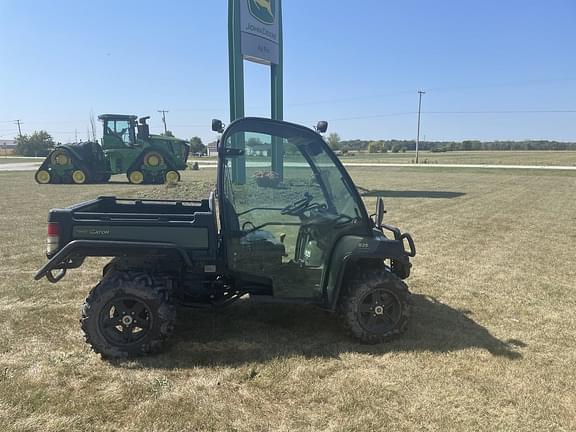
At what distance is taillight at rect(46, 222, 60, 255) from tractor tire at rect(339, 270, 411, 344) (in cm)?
235

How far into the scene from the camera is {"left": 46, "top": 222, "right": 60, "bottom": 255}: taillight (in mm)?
3373

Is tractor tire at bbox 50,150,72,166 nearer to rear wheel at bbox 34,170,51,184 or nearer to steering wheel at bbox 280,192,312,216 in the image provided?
rear wheel at bbox 34,170,51,184

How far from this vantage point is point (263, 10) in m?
13.9

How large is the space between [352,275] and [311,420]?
1.32 m

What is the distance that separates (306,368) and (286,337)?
552 mm

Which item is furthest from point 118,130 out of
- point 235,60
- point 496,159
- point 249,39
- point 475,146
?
point 475,146

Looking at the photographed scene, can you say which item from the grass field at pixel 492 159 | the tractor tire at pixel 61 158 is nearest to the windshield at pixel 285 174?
the tractor tire at pixel 61 158

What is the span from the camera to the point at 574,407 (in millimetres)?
2797

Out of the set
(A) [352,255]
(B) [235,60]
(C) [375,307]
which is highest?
(B) [235,60]

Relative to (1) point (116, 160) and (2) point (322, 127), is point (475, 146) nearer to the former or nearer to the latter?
(1) point (116, 160)

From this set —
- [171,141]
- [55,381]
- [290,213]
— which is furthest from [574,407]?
[171,141]

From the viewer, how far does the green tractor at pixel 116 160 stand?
19.9m

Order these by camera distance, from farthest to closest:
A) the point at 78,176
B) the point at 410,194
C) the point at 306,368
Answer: the point at 78,176 < the point at 410,194 < the point at 306,368

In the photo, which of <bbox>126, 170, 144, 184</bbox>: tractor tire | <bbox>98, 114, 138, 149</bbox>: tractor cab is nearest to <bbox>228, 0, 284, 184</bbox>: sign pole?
<bbox>126, 170, 144, 184</bbox>: tractor tire
